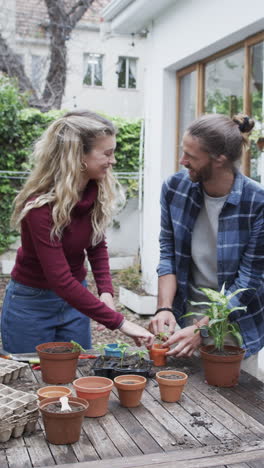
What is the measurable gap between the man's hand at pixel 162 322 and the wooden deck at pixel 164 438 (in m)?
0.41

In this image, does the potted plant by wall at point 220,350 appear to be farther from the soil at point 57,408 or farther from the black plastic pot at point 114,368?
the soil at point 57,408

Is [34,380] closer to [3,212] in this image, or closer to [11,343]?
[11,343]

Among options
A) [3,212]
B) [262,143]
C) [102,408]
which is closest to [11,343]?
[102,408]

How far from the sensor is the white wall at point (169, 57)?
175 inches

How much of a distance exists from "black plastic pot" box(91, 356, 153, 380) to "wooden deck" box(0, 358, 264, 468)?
0.07 meters

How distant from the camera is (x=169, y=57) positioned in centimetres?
568

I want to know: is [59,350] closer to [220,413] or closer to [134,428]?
[134,428]

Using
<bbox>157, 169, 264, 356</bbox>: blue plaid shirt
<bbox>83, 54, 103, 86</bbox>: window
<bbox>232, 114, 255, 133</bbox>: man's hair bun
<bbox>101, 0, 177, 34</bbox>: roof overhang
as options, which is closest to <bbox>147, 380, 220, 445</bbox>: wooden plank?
<bbox>157, 169, 264, 356</bbox>: blue plaid shirt

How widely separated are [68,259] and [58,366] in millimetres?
521

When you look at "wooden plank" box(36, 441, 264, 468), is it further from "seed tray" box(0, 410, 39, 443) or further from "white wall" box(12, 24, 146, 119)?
"white wall" box(12, 24, 146, 119)

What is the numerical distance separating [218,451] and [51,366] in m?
0.69

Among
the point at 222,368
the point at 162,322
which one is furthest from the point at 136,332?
the point at 222,368

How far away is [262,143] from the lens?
3637 millimetres

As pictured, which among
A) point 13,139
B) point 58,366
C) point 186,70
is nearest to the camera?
point 58,366
